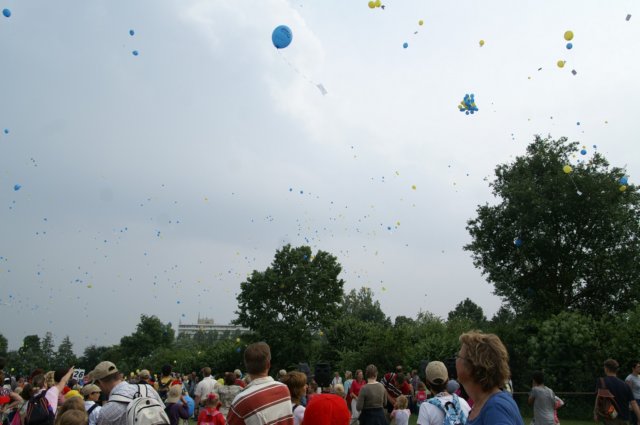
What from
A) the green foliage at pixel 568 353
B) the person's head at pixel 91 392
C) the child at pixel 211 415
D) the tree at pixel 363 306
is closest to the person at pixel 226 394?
the child at pixel 211 415

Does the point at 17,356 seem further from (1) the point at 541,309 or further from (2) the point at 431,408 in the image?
(2) the point at 431,408

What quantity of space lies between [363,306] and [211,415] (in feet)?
230

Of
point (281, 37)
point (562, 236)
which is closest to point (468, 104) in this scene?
point (281, 37)

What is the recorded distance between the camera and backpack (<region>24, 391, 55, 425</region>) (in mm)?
7160

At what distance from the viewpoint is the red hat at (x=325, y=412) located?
15.9 ft

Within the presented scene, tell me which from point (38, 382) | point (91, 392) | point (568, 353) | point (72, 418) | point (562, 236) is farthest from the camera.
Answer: point (562, 236)

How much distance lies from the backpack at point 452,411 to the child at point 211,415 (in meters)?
4.12

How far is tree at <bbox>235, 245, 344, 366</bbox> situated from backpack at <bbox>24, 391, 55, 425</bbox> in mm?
37019

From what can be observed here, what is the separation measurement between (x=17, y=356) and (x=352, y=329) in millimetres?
72302

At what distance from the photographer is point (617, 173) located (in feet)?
102

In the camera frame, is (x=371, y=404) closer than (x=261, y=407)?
No

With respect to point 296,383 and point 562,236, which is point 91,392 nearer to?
point 296,383

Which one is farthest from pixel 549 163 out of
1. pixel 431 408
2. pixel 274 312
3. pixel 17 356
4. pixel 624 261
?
pixel 17 356

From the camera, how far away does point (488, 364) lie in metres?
2.74
